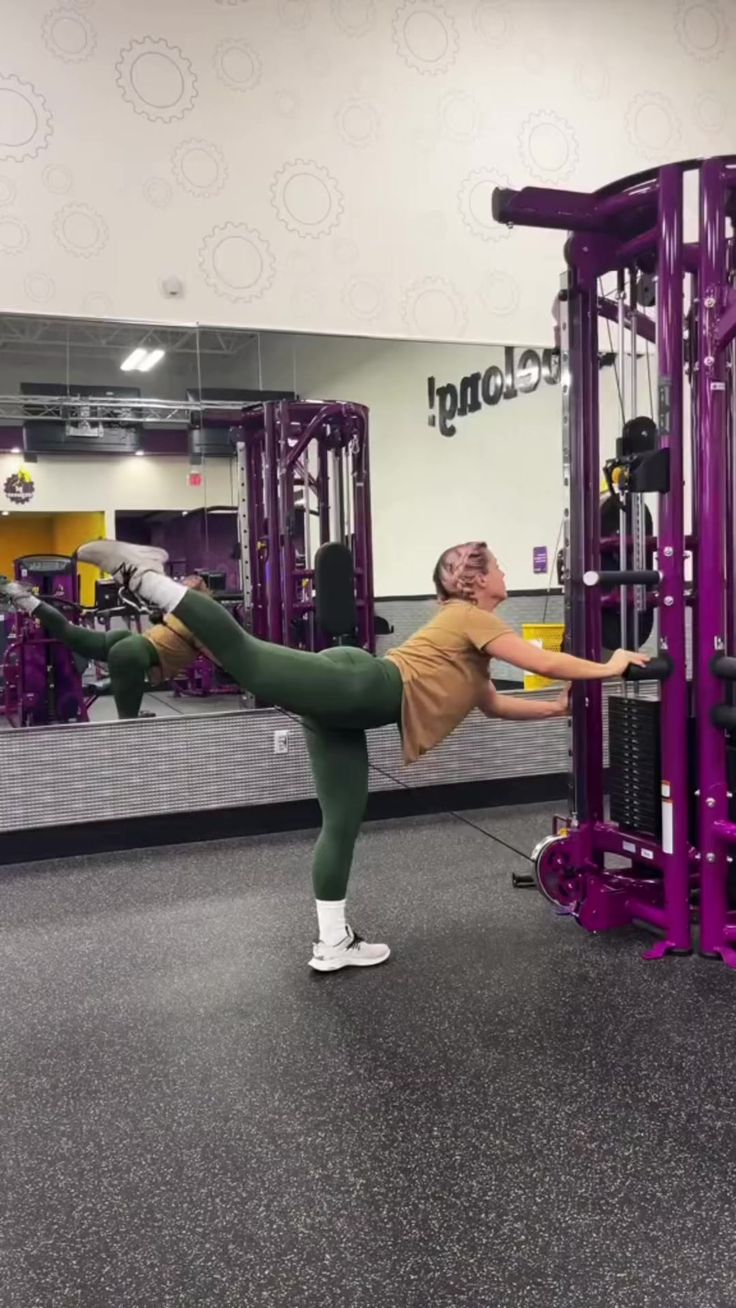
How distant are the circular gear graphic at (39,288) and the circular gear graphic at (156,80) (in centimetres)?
86

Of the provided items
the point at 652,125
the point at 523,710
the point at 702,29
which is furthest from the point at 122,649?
the point at 702,29

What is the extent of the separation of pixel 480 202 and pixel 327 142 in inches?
31.9

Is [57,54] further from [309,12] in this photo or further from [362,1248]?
[362,1248]

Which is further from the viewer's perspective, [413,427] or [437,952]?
[413,427]

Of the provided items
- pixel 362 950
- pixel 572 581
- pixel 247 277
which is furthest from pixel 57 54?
pixel 362 950

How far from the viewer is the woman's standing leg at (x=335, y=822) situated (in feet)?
9.18

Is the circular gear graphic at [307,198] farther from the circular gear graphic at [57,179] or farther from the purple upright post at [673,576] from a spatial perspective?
the purple upright post at [673,576]

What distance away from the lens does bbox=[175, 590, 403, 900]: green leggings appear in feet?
8.27

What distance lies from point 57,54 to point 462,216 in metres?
1.95

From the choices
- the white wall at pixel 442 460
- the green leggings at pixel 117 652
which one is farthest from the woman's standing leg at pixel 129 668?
the white wall at pixel 442 460

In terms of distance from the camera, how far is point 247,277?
4.30 m

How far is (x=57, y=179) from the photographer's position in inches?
157

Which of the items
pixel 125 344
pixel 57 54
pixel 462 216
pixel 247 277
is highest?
pixel 57 54

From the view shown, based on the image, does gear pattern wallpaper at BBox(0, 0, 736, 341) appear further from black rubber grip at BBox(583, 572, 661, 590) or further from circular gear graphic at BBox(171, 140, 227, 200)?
black rubber grip at BBox(583, 572, 661, 590)
